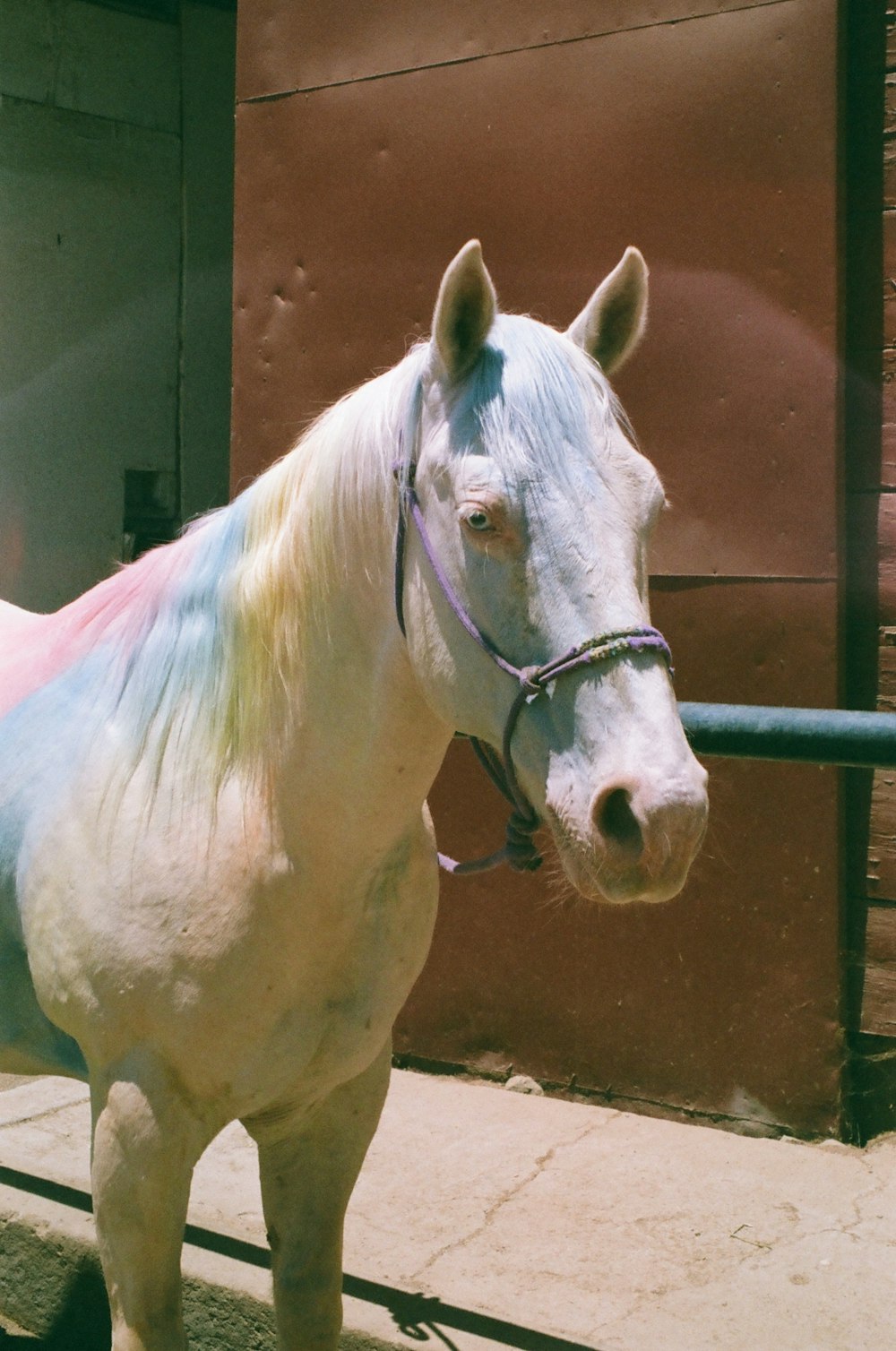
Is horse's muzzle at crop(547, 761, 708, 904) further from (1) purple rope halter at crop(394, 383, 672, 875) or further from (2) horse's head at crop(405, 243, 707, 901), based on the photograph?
(1) purple rope halter at crop(394, 383, 672, 875)

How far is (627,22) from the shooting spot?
391 centimetres

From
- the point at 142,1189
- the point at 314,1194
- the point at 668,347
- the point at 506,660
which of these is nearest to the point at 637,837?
the point at 506,660

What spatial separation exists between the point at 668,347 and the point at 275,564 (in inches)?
86.0

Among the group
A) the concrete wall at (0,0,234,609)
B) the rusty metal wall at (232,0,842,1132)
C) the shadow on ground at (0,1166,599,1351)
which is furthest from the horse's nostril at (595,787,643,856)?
the concrete wall at (0,0,234,609)

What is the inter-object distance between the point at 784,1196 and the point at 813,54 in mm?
2864

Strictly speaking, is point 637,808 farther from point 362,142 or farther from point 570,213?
point 362,142

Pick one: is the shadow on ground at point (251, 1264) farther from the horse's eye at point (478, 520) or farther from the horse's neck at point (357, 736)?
the horse's eye at point (478, 520)

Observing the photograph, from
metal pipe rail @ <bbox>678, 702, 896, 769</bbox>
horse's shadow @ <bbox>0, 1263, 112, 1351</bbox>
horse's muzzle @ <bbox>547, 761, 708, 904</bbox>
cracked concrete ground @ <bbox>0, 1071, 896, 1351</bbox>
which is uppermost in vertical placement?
metal pipe rail @ <bbox>678, 702, 896, 769</bbox>

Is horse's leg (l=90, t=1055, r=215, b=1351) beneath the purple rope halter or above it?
beneath

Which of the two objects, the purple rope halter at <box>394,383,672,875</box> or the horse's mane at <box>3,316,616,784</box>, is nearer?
the purple rope halter at <box>394,383,672,875</box>

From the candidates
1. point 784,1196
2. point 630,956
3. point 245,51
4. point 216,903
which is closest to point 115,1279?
point 216,903

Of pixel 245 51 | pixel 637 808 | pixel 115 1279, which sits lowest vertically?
pixel 115 1279

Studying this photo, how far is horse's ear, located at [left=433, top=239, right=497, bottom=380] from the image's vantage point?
1737 mm

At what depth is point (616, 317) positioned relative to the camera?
1981mm
